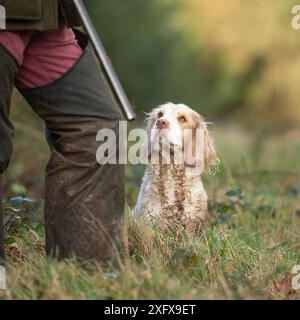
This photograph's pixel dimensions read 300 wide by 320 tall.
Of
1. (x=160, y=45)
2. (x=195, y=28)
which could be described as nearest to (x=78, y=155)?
(x=160, y=45)

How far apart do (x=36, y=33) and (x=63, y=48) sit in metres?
0.16

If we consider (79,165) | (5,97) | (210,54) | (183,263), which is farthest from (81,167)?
(210,54)

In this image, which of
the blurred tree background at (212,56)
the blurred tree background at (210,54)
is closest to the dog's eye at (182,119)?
the blurred tree background at (212,56)

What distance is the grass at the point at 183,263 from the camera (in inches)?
168

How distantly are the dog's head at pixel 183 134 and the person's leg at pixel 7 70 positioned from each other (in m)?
1.74

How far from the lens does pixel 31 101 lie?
14.8ft

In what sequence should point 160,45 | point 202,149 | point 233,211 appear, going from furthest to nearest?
point 160,45 → point 233,211 → point 202,149

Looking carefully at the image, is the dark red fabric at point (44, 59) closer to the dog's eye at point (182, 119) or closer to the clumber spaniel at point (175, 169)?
the clumber spaniel at point (175, 169)

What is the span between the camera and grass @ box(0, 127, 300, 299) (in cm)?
426

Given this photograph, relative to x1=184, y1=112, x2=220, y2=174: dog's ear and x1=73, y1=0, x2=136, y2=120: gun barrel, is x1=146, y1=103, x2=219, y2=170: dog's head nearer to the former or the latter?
x1=184, y1=112, x2=220, y2=174: dog's ear

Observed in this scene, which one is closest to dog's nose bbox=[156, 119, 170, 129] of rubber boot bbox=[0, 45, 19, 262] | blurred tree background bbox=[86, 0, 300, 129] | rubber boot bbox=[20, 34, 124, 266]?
rubber boot bbox=[20, 34, 124, 266]

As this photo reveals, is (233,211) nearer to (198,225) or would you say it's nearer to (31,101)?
(198,225)

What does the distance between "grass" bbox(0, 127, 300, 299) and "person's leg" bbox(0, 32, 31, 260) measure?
0.65m
